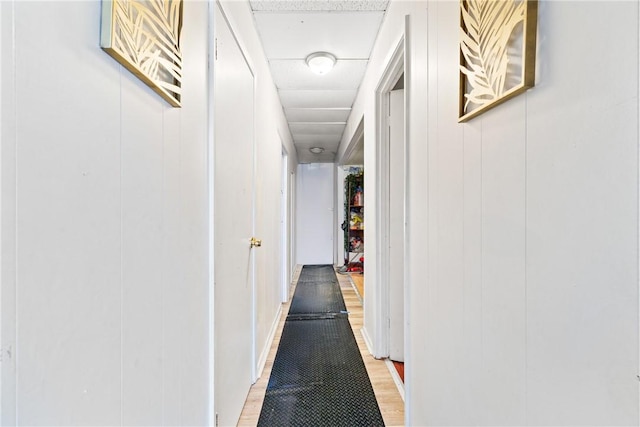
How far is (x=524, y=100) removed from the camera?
680mm

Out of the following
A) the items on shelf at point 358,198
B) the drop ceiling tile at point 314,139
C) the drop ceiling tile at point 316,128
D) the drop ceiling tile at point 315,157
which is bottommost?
the items on shelf at point 358,198

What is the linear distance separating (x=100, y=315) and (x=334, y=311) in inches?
118

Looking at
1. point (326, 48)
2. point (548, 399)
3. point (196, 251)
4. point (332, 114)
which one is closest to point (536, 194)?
point (548, 399)

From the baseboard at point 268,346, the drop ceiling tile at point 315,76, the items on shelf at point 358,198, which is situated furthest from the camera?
the items on shelf at point 358,198

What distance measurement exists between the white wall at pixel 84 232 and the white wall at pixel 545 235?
0.88 meters

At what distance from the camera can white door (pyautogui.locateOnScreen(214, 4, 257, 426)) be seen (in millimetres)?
1319

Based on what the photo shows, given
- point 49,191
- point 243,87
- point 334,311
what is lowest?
point 334,311

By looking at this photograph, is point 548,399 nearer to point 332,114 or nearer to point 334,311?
point 334,311

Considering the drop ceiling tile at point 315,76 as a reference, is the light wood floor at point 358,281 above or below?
below

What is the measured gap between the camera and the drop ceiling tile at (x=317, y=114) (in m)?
3.62

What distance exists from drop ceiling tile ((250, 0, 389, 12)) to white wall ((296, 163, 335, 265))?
464cm

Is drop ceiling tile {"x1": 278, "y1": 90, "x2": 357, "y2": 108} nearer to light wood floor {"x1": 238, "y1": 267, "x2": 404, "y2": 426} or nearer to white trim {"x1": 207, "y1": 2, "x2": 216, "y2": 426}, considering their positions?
white trim {"x1": 207, "y1": 2, "x2": 216, "y2": 426}

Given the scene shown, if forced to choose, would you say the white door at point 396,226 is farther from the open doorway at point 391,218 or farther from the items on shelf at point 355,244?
the items on shelf at point 355,244

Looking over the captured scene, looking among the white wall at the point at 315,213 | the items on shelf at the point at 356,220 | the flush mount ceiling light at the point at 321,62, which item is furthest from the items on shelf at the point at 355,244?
the flush mount ceiling light at the point at 321,62
